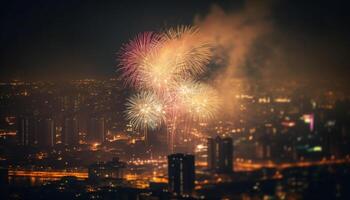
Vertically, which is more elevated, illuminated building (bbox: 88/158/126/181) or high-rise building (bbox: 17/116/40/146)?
high-rise building (bbox: 17/116/40/146)

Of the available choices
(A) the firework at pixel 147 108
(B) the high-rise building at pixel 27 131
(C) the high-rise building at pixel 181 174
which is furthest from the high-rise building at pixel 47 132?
(C) the high-rise building at pixel 181 174

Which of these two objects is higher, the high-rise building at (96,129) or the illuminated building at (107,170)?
the high-rise building at (96,129)

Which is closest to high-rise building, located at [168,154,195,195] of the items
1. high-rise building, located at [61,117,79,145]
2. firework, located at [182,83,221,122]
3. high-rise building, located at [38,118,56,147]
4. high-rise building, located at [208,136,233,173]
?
high-rise building, located at [208,136,233,173]

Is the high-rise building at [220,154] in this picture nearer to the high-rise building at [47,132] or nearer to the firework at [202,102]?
the firework at [202,102]

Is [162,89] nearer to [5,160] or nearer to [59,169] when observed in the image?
[59,169]

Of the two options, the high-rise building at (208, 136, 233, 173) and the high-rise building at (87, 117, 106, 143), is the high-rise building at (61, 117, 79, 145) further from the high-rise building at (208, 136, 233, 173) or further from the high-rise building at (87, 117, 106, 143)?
the high-rise building at (208, 136, 233, 173)

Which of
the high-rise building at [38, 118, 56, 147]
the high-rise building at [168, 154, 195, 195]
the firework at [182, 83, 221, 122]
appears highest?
the firework at [182, 83, 221, 122]

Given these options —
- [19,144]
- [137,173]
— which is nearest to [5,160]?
[19,144]
